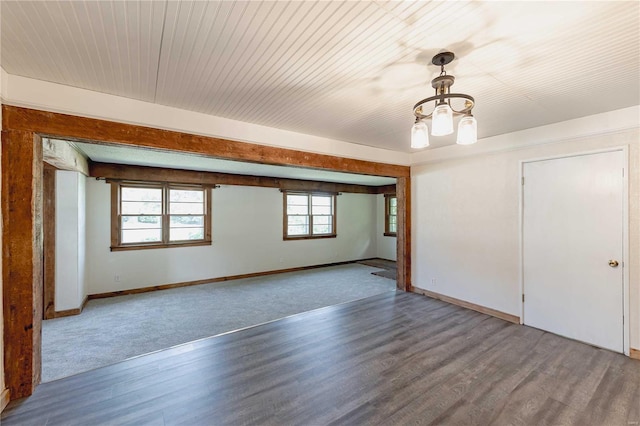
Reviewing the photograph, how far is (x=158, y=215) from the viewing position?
17.9ft

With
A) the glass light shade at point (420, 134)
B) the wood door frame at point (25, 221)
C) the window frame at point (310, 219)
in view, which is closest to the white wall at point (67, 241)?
the wood door frame at point (25, 221)

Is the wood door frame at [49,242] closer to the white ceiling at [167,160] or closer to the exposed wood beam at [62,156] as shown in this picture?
the exposed wood beam at [62,156]

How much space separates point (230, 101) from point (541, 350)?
4.08m

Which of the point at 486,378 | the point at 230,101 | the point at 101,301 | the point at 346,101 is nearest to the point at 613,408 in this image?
the point at 486,378

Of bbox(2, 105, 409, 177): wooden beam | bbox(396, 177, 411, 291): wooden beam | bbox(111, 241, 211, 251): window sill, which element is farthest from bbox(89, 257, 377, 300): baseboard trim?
bbox(2, 105, 409, 177): wooden beam

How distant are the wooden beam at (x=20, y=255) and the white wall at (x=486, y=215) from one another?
4847 millimetres

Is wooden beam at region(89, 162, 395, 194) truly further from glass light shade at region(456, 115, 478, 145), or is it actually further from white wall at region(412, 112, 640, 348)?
glass light shade at region(456, 115, 478, 145)

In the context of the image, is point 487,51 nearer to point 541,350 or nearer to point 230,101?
point 230,101

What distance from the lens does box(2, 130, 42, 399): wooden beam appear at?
2104 millimetres

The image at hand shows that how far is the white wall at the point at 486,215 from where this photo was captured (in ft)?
9.20

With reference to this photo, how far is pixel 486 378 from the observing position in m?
2.38

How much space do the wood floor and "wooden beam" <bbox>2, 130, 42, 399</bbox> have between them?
0.94ft

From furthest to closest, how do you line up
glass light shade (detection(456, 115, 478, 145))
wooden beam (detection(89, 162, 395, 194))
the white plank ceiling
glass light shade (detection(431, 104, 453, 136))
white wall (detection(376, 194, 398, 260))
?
white wall (detection(376, 194, 398, 260)), wooden beam (detection(89, 162, 395, 194)), glass light shade (detection(456, 115, 478, 145)), glass light shade (detection(431, 104, 453, 136)), the white plank ceiling

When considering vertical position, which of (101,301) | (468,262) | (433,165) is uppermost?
(433,165)
